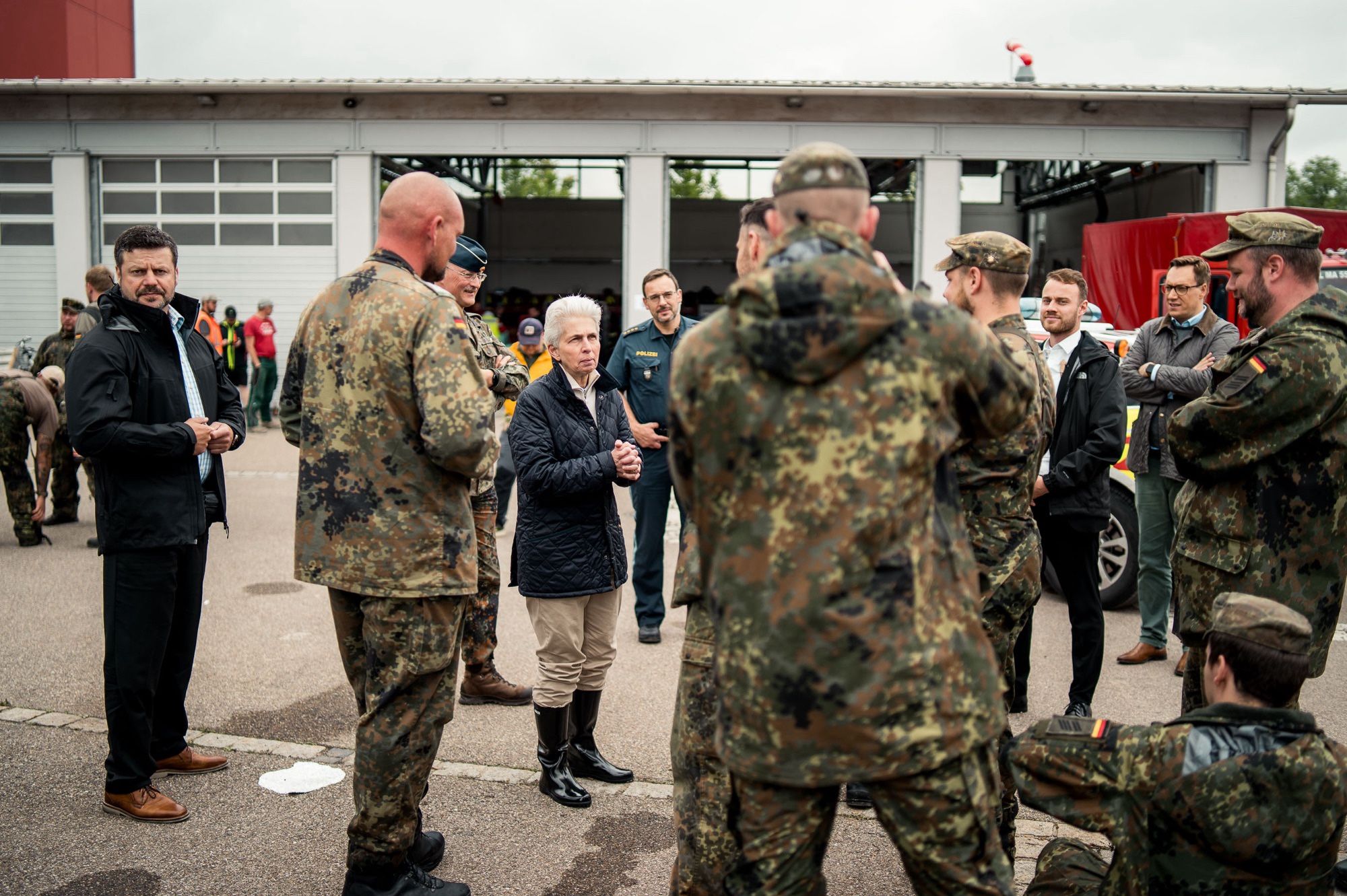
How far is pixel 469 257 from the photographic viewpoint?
5562 mm

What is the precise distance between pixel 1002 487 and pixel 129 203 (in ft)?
63.7

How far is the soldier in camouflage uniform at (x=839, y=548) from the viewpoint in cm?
207

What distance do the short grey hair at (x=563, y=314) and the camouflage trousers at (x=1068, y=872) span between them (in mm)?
2564

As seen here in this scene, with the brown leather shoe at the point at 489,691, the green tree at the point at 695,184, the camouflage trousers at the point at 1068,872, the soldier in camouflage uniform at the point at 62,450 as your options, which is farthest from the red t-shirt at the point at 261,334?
the green tree at the point at 695,184

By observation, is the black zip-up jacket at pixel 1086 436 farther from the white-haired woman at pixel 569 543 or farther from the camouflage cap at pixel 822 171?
the camouflage cap at pixel 822 171

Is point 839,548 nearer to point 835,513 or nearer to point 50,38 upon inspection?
point 835,513

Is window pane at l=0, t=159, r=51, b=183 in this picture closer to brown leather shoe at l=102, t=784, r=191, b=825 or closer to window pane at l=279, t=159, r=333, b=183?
window pane at l=279, t=159, r=333, b=183

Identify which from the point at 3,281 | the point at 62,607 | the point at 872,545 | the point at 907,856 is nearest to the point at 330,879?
the point at 907,856

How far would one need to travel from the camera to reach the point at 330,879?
3.60m

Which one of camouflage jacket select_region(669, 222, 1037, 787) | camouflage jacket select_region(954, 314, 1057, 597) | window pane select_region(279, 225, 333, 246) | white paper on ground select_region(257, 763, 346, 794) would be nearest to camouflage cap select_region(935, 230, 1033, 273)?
camouflage jacket select_region(954, 314, 1057, 597)

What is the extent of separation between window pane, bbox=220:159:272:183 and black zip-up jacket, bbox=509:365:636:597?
16.3 meters

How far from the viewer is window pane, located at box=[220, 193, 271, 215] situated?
62.1 feet

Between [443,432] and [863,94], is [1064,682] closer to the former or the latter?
[443,432]

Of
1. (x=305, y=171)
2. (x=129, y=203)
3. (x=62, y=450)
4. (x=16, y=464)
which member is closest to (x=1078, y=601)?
(x=16, y=464)
